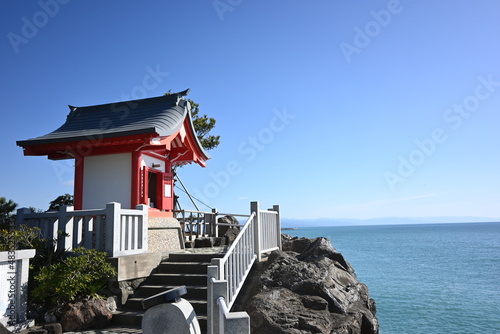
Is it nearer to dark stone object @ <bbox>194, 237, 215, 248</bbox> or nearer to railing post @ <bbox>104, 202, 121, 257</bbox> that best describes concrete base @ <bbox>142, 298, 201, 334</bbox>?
railing post @ <bbox>104, 202, 121, 257</bbox>

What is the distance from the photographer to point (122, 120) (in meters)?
12.3

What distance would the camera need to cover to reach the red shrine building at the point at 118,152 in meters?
10.8

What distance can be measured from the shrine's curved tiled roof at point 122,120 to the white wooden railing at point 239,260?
13.0 feet

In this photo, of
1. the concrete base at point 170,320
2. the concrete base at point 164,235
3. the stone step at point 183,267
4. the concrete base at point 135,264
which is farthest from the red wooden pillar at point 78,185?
the concrete base at point 170,320

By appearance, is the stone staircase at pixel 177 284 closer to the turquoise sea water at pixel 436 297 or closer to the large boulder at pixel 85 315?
the large boulder at pixel 85 315

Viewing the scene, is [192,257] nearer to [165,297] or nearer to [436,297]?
[165,297]

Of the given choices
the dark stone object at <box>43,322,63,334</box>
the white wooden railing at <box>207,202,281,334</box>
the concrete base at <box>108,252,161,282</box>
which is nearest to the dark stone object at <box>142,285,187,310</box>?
the white wooden railing at <box>207,202,281,334</box>

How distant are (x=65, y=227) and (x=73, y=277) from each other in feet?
5.05

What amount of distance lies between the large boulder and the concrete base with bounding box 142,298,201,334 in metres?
2.39

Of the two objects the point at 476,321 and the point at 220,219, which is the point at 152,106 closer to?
the point at 220,219

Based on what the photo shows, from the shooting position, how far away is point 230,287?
22.2ft

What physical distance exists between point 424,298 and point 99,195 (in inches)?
802

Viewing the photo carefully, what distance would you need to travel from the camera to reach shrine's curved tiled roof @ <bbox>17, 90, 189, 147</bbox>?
10820 mm

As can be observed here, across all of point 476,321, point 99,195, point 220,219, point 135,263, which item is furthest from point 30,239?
point 476,321
